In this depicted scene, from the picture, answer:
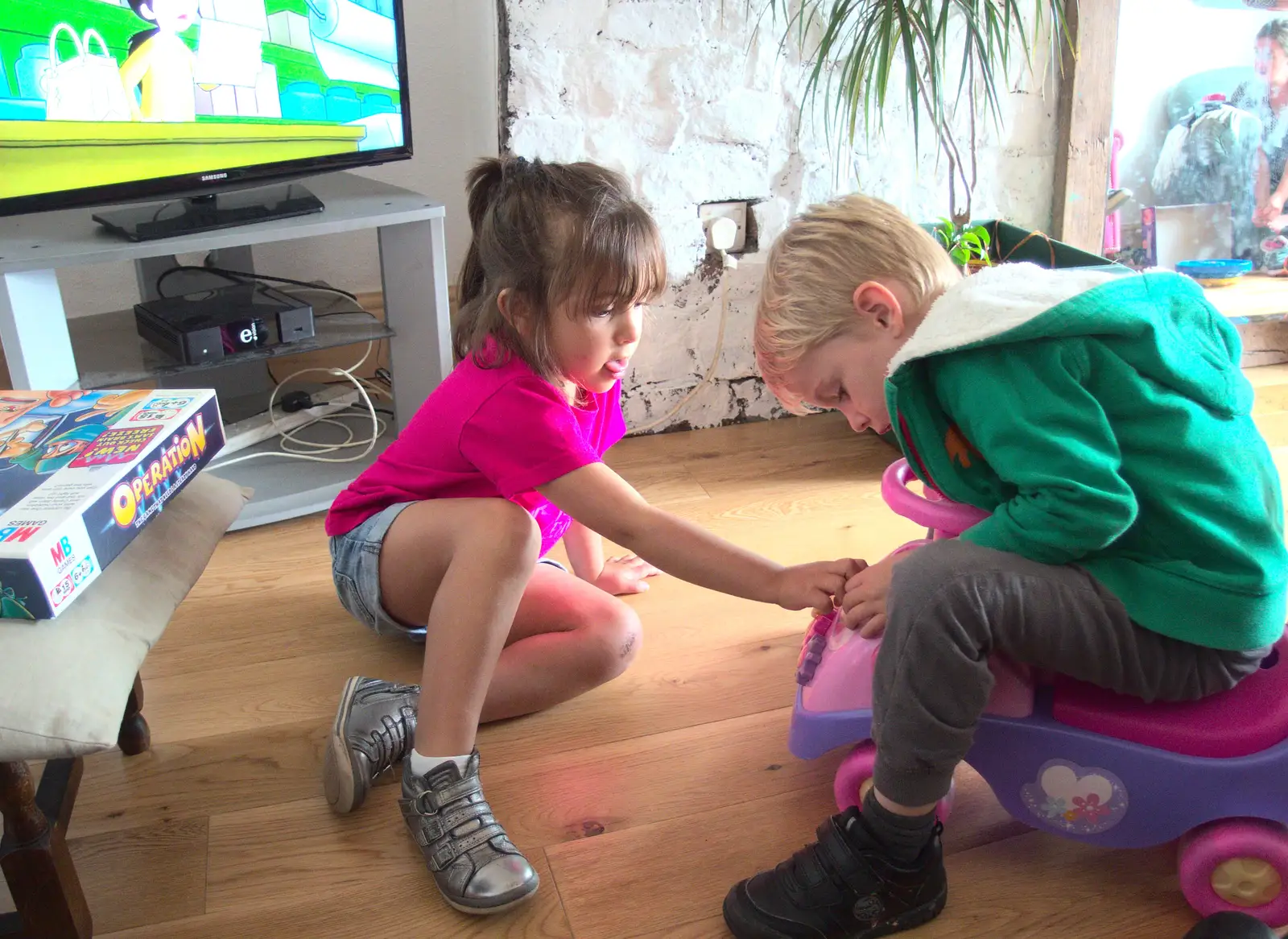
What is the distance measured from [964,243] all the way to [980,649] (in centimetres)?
107

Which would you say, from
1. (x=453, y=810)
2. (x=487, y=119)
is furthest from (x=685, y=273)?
(x=453, y=810)

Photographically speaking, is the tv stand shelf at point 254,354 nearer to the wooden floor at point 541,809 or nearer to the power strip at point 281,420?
the power strip at point 281,420

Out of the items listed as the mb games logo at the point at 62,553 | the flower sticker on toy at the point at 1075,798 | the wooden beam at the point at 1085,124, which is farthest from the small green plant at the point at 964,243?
the mb games logo at the point at 62,553

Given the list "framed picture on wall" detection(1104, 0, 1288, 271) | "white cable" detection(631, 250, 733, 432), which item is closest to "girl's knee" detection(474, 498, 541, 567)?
"white cable" detection(631, 250, 733, 432)

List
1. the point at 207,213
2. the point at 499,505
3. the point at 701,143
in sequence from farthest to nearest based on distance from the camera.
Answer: the point at 701,143, the point at 207,213, the point at 499,505

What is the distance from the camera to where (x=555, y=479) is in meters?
1.12

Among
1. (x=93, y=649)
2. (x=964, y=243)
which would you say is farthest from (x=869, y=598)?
(x=964, y=243)

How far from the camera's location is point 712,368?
2.10 m

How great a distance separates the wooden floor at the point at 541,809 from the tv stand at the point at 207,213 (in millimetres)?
503

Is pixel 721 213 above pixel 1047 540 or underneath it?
above

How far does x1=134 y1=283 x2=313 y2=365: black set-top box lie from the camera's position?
65.9 inches

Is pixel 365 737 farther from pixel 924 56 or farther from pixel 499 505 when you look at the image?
pixel 924 56

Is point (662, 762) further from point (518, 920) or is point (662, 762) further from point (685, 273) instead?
point (685, 273)

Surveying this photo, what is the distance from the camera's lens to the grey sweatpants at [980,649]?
3.00ft
